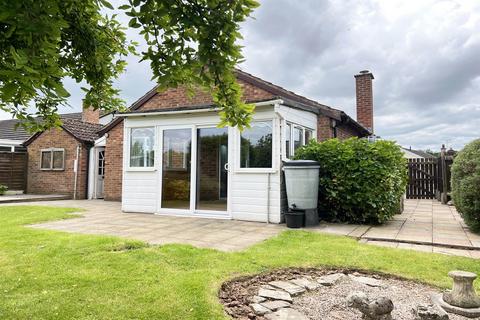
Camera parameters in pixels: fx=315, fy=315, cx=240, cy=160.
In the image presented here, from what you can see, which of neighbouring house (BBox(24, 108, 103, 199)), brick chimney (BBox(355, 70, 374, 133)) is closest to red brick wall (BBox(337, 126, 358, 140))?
brick chimney (BBox(355, 70, 374, 133))

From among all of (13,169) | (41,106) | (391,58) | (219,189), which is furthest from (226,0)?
(13,169)

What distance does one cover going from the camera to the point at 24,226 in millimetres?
6902

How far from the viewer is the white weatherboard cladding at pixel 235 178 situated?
7625 mm

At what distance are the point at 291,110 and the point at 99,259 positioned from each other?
5.74 m

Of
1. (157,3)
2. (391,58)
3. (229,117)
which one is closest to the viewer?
(157,3)

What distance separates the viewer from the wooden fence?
15.4 m

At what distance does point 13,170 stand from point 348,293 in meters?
17.6

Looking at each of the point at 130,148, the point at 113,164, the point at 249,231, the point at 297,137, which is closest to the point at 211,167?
the point at 297,137

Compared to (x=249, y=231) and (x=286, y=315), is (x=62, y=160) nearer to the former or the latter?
(x=249, y=231)

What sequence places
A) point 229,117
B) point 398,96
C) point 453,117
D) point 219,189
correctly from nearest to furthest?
point 229,117, point 219,189, point 398,96, point 453,117

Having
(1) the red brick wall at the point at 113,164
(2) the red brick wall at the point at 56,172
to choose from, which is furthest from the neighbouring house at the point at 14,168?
(1) the red brick wall at the point at 113,164

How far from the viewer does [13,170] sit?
1569cm

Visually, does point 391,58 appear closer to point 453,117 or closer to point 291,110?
point 291,110

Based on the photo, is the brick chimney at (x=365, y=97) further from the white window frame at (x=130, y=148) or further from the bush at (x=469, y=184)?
the white window frame at (x=130, y=148)
